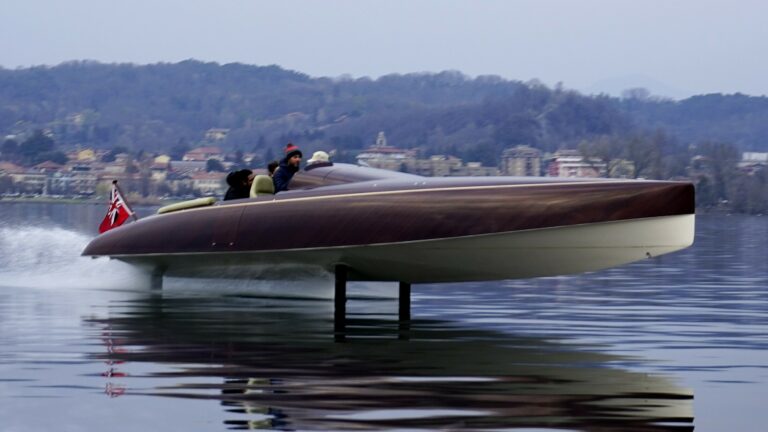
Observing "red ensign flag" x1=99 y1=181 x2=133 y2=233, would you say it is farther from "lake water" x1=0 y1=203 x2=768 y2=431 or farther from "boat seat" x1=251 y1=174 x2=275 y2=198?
"boat seat" x1=251 y1=174 x2=275 y2=198

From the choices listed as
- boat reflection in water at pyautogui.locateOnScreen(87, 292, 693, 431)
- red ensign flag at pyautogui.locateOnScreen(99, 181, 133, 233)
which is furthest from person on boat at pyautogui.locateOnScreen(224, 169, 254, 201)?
red ensign flag at pyautogui.locateOnScreen(99, 181, 133, 233)

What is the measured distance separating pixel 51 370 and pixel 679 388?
15.5ft

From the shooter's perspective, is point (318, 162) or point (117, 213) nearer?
point (318, 162)

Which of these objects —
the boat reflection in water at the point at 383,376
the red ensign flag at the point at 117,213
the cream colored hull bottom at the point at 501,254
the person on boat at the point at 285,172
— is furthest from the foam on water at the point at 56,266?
the boat reflection in water at the point at 383,376

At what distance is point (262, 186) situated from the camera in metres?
19.2

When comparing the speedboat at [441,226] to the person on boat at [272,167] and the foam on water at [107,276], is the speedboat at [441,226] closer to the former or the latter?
the foam on water at [107,276]

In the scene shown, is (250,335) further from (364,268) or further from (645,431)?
(645,431)

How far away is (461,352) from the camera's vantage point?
14680 mm

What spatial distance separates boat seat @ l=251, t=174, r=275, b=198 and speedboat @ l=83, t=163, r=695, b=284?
0.04 ft

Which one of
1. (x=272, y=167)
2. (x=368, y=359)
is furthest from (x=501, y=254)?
(x=272, y=167)

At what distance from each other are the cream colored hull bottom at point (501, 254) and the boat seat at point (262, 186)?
32.4 inches

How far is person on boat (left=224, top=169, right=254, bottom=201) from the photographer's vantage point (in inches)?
804

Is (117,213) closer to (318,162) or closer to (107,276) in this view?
(107,276)

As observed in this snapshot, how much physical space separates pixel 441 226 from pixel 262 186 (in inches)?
117
